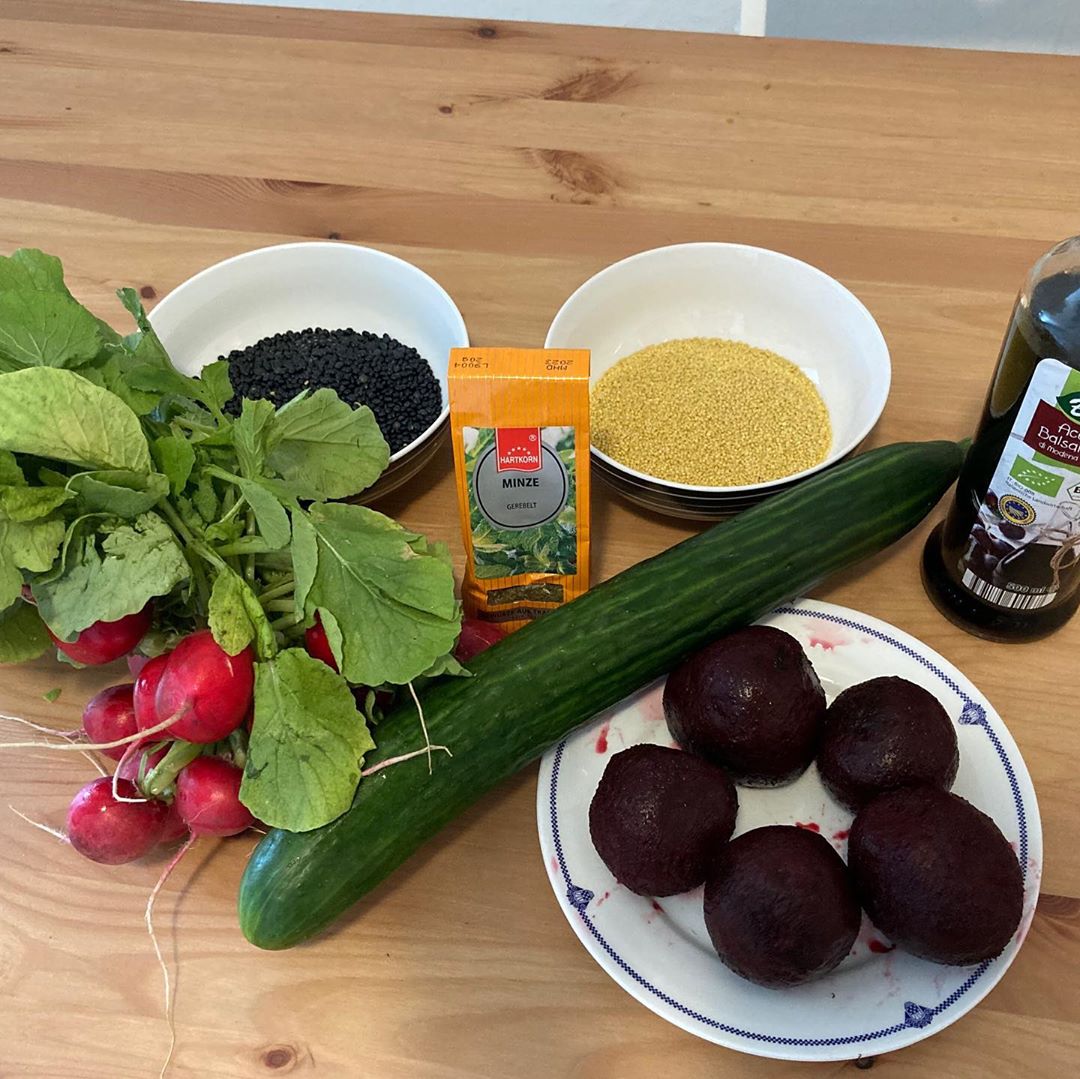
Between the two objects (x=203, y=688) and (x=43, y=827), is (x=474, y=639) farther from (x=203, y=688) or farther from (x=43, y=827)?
(x=43, y=827)

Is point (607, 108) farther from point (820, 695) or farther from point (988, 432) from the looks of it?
point (820, 695)

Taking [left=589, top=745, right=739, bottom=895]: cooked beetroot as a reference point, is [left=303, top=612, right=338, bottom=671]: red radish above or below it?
above

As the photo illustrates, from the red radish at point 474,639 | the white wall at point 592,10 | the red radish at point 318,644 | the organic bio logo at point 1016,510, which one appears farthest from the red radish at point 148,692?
the white wall at point 592,10

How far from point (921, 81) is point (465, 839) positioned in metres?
1.17

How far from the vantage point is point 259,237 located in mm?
1243

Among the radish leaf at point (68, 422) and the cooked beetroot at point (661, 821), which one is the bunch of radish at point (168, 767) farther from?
the cooked beetroot at point (661, 821)

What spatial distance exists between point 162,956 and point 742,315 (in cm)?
84

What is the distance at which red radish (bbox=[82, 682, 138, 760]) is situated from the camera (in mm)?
774

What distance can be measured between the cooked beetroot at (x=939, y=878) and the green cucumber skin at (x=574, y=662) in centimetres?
21

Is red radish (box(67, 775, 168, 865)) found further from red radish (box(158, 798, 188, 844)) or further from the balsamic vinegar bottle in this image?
the balsamic vinegar bottle

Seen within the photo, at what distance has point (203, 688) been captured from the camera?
0.67m

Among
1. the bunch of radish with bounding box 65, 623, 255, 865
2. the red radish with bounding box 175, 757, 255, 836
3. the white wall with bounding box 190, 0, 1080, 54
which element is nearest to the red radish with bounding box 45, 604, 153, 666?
the bunch of radish with bounding box 65, 623, 255, 865

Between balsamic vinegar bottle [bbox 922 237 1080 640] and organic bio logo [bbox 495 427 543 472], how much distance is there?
1.16 feet

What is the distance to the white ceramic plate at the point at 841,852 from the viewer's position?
670mm
